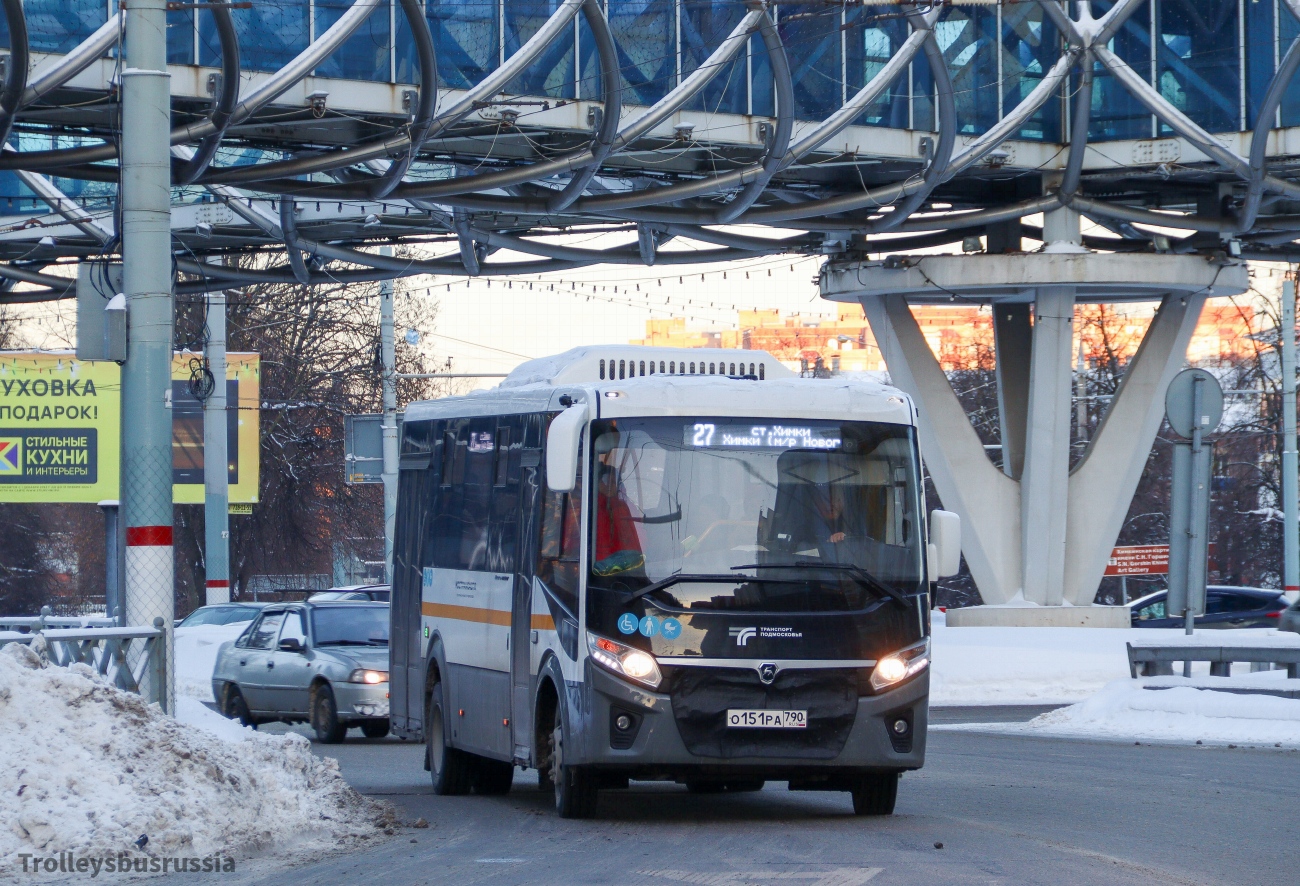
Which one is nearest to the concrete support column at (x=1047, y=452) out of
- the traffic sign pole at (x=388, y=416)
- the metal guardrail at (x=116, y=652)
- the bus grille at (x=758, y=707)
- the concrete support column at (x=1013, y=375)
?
the concrete support column at (x=1013, y=375)

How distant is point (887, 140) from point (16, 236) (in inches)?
651

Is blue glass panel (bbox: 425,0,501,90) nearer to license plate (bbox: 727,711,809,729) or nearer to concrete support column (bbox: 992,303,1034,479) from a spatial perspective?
concrete support column (bbox: 992,303,1034,479)

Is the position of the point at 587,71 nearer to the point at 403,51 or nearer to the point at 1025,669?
the point at 403,51

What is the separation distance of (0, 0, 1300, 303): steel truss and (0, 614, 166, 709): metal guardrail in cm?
948

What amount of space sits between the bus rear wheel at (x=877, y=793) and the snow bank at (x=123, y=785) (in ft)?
9.31

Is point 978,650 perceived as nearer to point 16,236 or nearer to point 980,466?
point 980,466

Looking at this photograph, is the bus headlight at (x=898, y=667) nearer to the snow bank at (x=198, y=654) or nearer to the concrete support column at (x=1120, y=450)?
the snow bank at (x=198, y=654)

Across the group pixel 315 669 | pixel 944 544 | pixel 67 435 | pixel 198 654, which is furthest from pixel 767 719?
pixel 67 435

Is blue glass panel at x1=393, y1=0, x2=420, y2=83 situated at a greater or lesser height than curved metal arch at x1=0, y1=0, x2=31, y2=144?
greater

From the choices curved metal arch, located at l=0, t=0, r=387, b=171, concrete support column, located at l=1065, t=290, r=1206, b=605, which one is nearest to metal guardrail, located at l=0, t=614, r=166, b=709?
curved metal arch, located at l=0, t=0, r=387, b=171

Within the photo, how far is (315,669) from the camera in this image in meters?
20.2

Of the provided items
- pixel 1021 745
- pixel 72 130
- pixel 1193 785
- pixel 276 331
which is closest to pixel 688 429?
pixel 1193 785

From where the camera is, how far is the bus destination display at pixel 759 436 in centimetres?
1133

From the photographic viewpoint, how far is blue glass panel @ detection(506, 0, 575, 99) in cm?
2573
